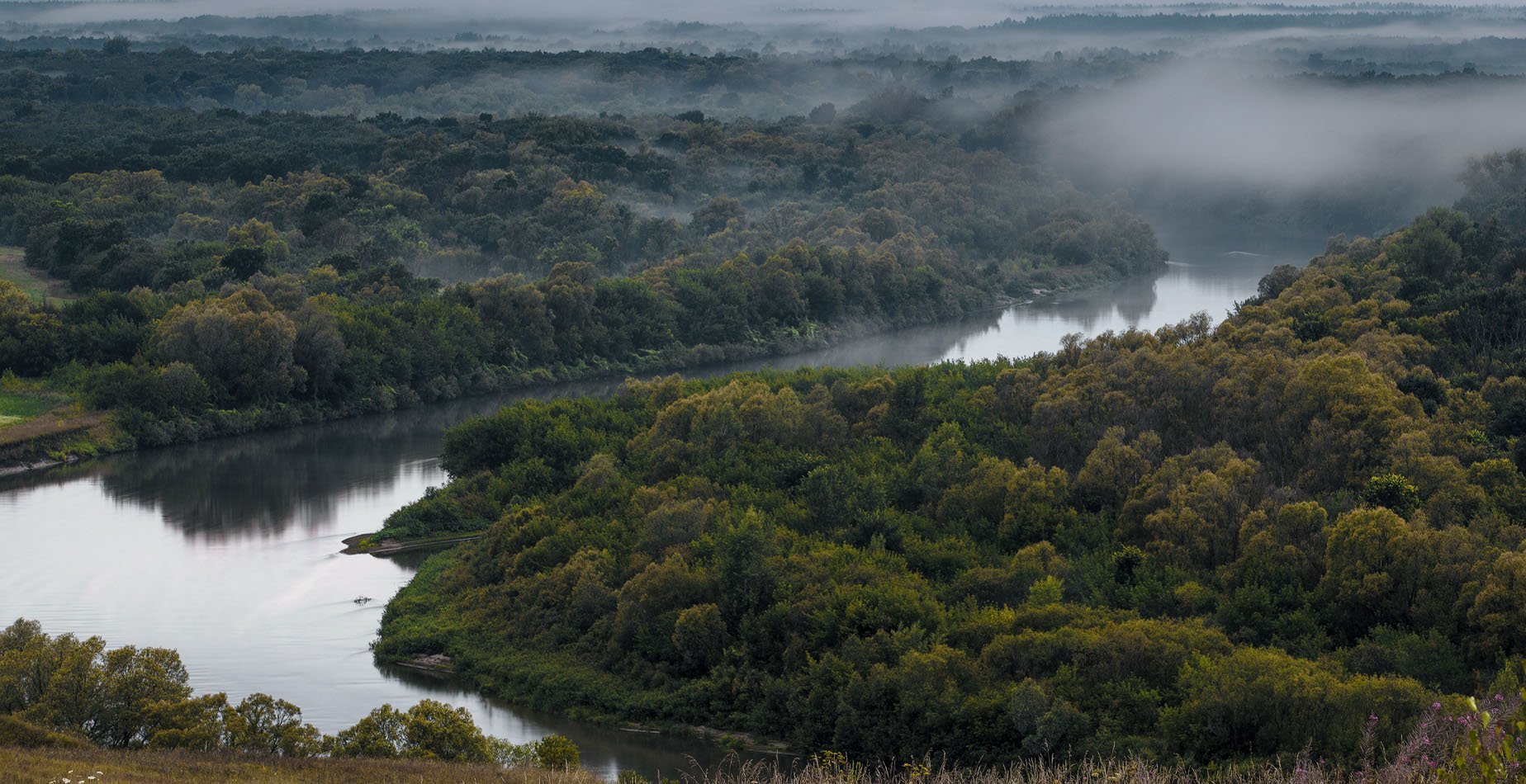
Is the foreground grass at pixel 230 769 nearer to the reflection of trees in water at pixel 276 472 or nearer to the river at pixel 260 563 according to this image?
the river at pixel 260 563

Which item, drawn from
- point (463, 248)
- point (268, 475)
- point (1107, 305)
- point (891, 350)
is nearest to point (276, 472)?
point (268, 475)

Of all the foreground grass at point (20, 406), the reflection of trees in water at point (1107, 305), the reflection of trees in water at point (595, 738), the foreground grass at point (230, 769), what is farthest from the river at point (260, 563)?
the reflection of trees in water at point (1107, 305)

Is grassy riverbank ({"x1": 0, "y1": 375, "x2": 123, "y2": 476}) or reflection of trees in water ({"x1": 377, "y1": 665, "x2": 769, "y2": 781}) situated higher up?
grassy riverbank ({"x1": 0, "y1": 375, "x2": 123, "y2": 476})

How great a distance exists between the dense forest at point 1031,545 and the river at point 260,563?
101 cm

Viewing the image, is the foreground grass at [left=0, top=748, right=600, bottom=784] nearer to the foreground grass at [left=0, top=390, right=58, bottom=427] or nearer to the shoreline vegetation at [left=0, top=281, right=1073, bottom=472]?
the shoreline vegetation at [left=0, top=281, right=1073, bottom=472]

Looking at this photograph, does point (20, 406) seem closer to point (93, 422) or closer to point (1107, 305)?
point (93, 422)

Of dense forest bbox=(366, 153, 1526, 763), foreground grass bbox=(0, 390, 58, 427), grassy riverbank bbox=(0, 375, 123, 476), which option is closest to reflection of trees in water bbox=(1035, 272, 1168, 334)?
dense forest bbox=(366, 153, 1526, 763)

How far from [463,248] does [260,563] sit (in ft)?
130

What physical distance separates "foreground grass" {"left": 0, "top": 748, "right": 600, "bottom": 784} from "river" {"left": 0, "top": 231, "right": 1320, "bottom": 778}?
14.4 feet

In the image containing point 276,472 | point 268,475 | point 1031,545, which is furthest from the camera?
point 276,472

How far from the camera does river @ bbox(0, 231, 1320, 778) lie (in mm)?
25625

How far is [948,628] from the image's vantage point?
79.7 feet

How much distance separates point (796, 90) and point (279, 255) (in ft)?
334

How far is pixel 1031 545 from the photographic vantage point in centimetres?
2722
